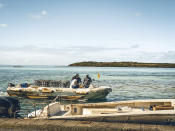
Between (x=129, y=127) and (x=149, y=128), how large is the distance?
660 mm

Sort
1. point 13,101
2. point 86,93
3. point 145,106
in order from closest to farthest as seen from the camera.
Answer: point 13,101, point 145,106, point 86,93

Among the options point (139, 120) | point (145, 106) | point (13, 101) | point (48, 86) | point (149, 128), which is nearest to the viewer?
point (149, 128)

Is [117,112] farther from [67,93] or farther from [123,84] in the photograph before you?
[123,84]

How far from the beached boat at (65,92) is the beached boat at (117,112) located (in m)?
7.42

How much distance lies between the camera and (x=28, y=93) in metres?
21.8

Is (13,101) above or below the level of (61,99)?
above

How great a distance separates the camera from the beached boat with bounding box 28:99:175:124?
392 inches

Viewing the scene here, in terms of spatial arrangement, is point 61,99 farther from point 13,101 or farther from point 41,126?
point 41,126

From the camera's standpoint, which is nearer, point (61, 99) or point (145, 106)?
point (145, 106)

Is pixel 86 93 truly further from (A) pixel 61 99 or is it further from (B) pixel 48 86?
(B) pixel 48 86

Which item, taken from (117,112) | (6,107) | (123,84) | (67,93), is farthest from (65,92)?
(123,84)

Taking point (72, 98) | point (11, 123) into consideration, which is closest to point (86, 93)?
point (72, 98)

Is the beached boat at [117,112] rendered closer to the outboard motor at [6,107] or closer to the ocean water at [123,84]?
the outboard motor at [6,107]

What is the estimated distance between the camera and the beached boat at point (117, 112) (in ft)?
32.7
